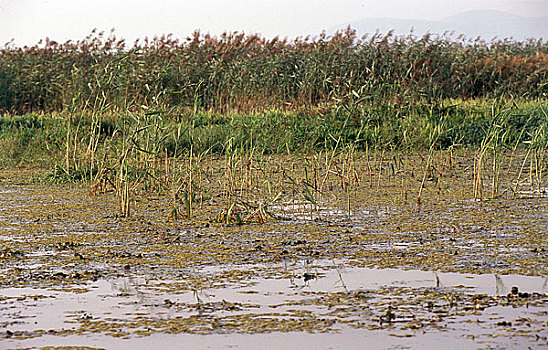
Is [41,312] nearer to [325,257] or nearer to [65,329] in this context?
[65,329]

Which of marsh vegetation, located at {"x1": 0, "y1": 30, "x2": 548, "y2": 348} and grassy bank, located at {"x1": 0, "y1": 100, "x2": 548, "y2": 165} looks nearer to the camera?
marsh vegetation, located at {"x1": 0, "y1": 30, "x2": 548, "y2": 348}

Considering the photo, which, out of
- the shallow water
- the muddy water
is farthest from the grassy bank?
the shallow water

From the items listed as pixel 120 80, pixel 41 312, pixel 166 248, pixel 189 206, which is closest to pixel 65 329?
pixel 41 312

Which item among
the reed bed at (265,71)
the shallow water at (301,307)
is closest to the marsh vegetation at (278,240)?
the shallow water at (301,307)

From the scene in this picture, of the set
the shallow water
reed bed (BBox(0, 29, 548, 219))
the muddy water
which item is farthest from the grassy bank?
the shallow water

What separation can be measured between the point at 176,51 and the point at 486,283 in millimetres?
11786

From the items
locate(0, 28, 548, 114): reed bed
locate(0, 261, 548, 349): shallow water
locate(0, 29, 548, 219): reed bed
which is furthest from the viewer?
locate(0, 28, 548, 114): reed bed

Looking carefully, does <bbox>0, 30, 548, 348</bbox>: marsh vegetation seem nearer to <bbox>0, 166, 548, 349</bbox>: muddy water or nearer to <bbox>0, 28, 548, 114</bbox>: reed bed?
<bbox>0, 166, 548, 349</bbox>: muddy water

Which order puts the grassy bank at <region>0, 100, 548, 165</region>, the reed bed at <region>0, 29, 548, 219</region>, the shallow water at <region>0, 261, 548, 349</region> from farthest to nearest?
the grassy bank at <region>0, 100, 548, 165</region> < the reed bed at <region>0, 29, 548, 219</region> < the shallow water at <region>0, 261, 548, 349</region>

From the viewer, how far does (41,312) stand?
3.22 metres

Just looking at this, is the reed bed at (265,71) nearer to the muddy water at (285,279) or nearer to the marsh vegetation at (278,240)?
the marsh vegetation at (278,240)

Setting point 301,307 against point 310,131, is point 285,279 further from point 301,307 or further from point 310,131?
point 310,131

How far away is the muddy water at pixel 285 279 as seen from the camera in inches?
113

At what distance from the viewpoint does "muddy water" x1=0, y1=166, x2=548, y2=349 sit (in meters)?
2.87
